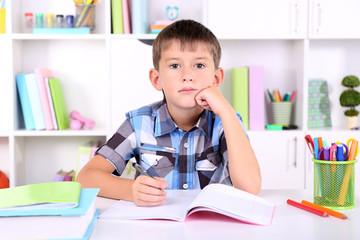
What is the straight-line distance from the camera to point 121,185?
44.6 inches

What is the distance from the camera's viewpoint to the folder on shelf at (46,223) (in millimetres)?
777

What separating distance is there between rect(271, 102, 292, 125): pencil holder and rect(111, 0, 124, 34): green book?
0.95 m

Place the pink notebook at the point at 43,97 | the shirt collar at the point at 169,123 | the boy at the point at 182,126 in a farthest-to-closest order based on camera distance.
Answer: the pink notebook at the point at 43,97, the shirt collar at the point at 169,123, the boy at the point at 182,126

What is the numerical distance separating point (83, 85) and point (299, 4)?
51.0 inches

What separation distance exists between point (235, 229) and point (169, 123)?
0.65 m

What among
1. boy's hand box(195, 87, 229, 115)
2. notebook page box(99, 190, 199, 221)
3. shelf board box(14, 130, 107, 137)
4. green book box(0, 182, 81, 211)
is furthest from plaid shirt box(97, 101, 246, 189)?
shelf board box(14, 130, 107, 137)

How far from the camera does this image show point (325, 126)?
8.87 ft

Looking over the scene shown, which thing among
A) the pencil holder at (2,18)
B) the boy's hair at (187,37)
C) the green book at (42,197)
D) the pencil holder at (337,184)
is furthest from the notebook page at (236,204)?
the pencil holder at (2,18)

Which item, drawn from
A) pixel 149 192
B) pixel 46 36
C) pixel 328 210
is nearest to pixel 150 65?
pixel 46 36

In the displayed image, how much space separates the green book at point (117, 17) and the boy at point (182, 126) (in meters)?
1.05

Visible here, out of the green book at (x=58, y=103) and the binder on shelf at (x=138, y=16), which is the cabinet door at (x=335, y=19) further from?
the green book at (x=58, y=103)

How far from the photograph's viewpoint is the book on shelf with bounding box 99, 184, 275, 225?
898mm

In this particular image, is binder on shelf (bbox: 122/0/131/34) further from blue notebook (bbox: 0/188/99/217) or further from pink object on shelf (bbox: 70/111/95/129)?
blue notebook (bbox: 0/188/99/217)

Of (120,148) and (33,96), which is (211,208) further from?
(33,96)
